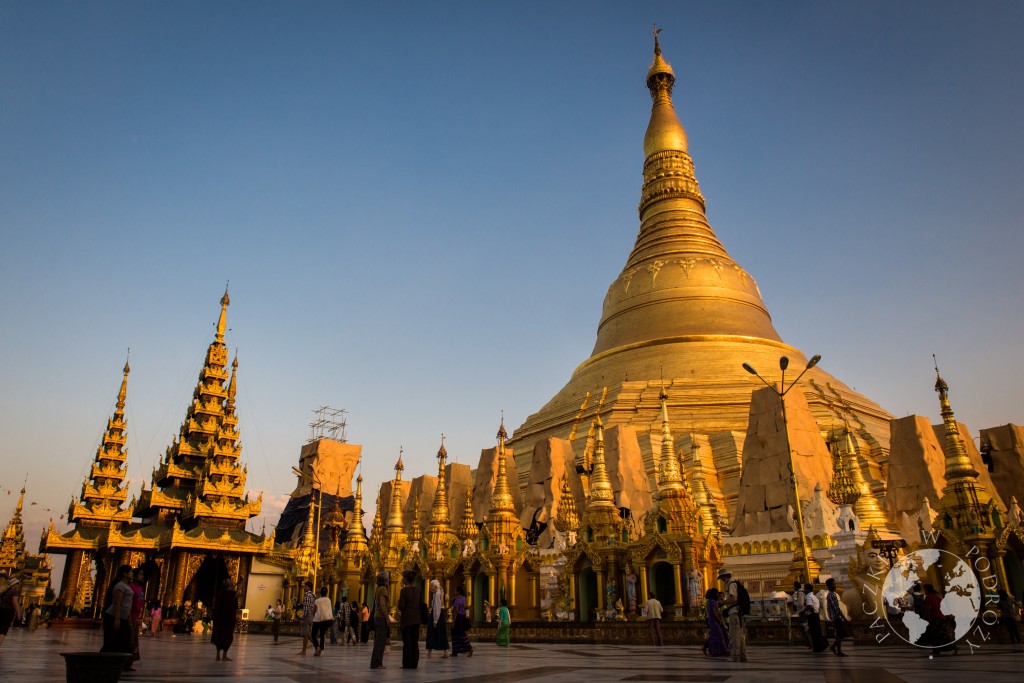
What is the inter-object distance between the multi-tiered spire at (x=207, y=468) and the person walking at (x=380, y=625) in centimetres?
3078

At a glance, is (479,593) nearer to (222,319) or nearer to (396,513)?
(396,513)

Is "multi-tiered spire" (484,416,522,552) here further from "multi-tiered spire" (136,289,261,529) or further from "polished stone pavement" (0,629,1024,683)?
"multi-tiered spire" (136,289,261,529)

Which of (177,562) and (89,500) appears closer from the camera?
(177,562)

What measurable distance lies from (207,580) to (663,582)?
2846 cm

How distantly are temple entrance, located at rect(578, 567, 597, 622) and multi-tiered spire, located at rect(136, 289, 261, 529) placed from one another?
23880 mm

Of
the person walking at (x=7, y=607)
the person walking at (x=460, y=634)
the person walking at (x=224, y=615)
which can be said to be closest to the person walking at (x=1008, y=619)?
the person walking at (x=460, y=634)

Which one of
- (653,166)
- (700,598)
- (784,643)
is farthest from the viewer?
(653,166)

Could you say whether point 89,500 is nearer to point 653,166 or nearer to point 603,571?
point 603,571

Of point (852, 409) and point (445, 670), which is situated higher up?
point (852, 409)

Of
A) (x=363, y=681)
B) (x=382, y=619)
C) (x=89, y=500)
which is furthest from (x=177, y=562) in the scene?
(x=363, y=681)

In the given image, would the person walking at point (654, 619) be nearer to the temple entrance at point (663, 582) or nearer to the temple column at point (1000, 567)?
the temple entrance at point (663, 582)

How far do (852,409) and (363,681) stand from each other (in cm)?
3456

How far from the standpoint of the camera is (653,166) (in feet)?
172

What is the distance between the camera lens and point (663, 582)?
2097 cm
